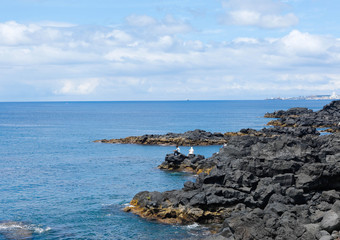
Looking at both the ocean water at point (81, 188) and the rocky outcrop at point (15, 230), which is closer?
the rocky outcrop at point (15, 230)

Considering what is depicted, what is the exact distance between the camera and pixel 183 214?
36250mm

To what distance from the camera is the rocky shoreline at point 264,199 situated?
28578 mm

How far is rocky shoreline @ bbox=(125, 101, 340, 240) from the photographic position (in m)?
28.6

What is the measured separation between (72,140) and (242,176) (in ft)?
241

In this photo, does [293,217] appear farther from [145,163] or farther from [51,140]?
[51,140]

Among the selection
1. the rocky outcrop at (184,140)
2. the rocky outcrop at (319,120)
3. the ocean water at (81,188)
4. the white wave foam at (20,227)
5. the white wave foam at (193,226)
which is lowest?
the white wave foam at (20,227)

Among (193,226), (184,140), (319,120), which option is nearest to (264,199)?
(193,226)

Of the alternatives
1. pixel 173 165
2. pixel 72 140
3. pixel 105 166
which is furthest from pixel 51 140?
pixel 173 165

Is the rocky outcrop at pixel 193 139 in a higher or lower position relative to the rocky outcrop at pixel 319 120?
lower

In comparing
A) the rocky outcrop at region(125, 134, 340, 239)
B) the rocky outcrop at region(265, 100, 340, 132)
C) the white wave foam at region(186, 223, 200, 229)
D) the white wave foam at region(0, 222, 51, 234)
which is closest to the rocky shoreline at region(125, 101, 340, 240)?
the rocky outcrop at region(125, 134, 340, 239)

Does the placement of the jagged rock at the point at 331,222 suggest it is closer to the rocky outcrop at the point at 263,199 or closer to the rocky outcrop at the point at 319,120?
the rocky outcrop at the point at 263,199

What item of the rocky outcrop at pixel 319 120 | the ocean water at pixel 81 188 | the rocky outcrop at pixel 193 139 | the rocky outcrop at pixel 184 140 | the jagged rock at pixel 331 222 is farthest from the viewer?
the rocky outcrop at pixel 319 120

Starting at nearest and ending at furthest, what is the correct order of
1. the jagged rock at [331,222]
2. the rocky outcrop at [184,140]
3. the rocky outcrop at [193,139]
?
the jagged rock at [331,222] < the rocky outcrop at [193,139] < the rocky outcrop at [184,140]

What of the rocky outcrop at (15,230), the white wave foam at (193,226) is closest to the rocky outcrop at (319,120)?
the white wave foam at (193,226)
